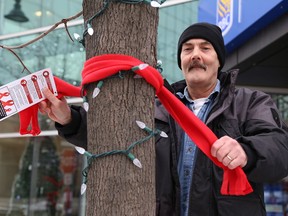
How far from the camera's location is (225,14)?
16.5 feet

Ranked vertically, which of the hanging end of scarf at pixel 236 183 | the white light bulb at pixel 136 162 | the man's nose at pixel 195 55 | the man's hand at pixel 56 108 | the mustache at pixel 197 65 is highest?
the man's nose at pixel 195 55

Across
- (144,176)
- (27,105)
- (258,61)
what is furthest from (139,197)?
(258,61)

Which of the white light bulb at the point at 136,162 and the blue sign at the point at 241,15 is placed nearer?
the white light bulb at the point at 136,162

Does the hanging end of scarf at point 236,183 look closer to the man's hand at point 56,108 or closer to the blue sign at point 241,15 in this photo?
the man's hand at point 56,108

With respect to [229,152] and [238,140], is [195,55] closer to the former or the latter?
[238,140]

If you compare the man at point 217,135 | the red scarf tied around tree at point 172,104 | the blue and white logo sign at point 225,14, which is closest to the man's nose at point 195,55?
the man at point 217,135

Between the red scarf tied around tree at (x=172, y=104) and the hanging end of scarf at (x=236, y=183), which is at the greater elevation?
the red scarf tied around tree at (x=172, y=104)

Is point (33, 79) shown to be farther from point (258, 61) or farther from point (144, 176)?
point (258, 61)

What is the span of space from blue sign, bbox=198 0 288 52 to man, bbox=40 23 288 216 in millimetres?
2053

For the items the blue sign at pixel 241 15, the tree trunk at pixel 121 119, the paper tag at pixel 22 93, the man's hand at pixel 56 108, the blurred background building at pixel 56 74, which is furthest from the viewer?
the blurred background building at pixel 56 74

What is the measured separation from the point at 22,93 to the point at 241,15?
3386 millimetres

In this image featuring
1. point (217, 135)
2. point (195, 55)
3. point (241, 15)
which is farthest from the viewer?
point (241, 15)

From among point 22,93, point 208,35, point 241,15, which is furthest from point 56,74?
point 22,93

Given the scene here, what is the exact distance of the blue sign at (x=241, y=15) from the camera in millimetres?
4047
